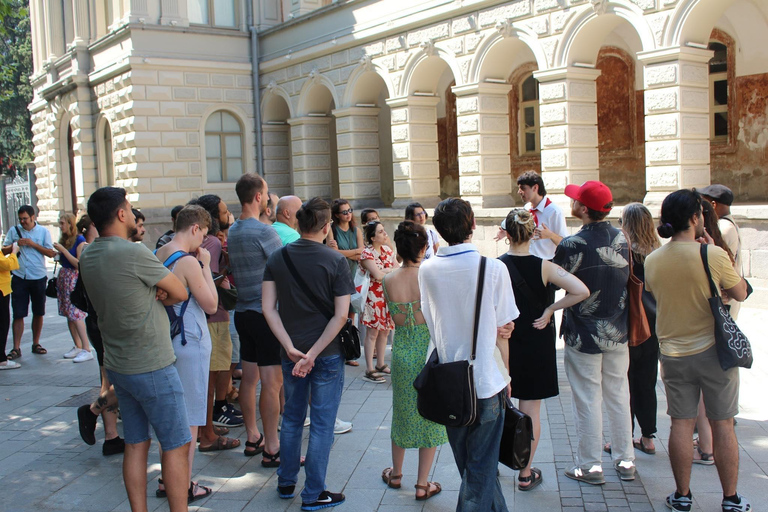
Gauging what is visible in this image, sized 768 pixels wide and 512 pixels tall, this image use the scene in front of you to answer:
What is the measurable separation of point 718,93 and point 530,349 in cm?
1201

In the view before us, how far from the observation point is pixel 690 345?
4.24 metres

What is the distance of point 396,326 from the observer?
4.75 metres

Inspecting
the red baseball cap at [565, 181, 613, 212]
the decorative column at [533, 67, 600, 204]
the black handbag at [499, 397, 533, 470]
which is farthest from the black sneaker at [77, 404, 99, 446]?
the decorative column at [533, 67, 600, 204]

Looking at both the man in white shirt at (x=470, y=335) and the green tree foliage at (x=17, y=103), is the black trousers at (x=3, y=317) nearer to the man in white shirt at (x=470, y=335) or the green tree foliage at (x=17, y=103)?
the man in white shirt at (x=470, y=335)

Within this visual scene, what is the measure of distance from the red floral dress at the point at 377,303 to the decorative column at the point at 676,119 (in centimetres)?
618

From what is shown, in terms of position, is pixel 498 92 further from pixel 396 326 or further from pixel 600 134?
pixel 396 326

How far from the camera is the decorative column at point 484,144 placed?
15.4 metres

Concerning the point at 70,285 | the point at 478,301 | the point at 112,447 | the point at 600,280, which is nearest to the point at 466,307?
the point at 478,301

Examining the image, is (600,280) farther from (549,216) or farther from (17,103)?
(17,103)

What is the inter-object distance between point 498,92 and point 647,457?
36.6ft

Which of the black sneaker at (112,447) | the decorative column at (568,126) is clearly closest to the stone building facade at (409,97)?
the decorative column at (568,126)

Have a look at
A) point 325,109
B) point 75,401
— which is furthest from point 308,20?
point 75,401

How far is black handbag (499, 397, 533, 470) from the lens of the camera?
3900mm

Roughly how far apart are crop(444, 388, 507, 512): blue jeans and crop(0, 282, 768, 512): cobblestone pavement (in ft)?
2.56
